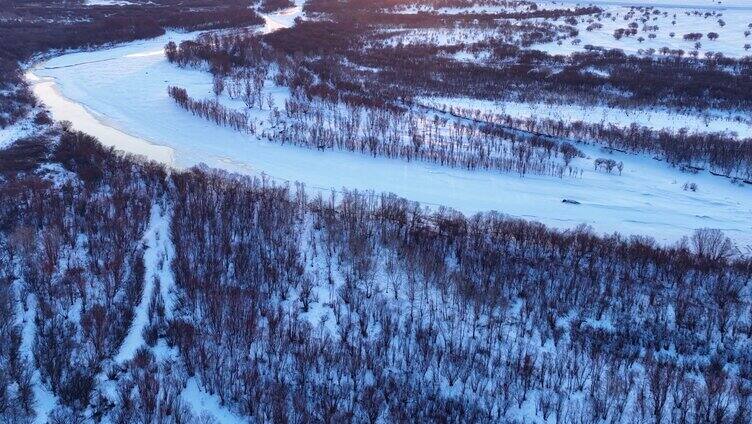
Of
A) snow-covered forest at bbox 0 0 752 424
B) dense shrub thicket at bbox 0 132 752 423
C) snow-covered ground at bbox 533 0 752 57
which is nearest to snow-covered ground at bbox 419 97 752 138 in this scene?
snow-covered forest at bbox 0 0 752 424

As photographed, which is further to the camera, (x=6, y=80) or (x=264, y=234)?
(x=6, y=80)

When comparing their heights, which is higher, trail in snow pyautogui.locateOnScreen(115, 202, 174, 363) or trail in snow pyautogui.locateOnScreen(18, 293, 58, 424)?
trail in snow pyautogui.locateOnScreen(115, 202, 174, 363)

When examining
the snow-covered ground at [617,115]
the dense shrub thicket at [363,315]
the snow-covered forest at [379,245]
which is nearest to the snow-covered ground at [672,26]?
the snow-covered forest at [379,245]

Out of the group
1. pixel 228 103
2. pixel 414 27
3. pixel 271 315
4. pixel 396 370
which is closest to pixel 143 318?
pixel 271 315

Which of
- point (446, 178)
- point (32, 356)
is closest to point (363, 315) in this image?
point (32, 356)

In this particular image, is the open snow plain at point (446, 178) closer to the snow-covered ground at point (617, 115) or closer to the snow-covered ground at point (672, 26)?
the snow-covered ground at point (617, 115)

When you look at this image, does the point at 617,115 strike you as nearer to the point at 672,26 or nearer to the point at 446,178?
the point at 446,178

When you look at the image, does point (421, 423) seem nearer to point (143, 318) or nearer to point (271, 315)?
point (271, 315)

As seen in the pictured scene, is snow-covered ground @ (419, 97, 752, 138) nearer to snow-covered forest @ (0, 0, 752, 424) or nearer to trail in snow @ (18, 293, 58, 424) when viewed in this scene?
snow-covered forest @ (0, 0, 752, 424)
